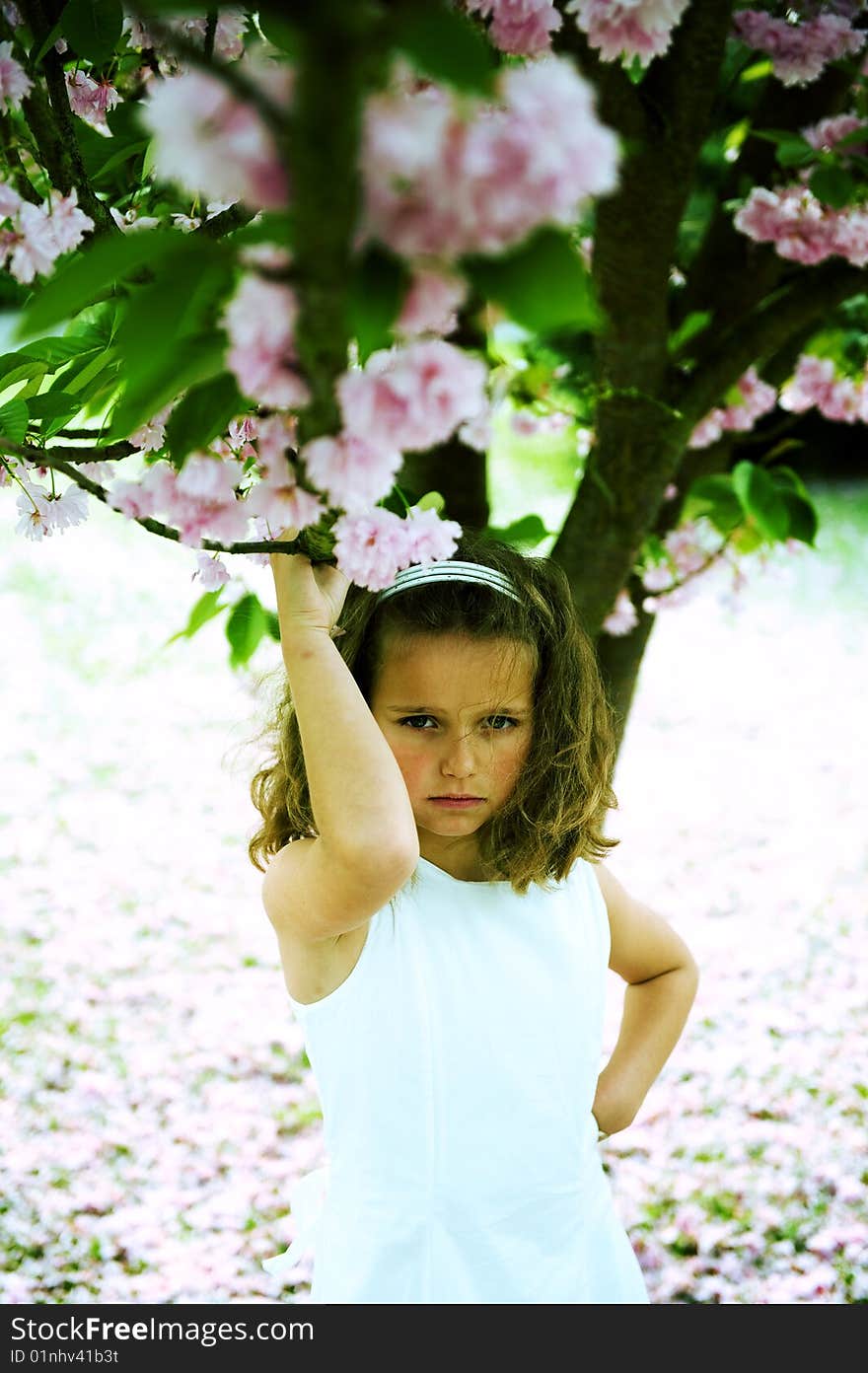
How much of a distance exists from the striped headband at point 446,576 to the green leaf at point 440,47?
775 millimetres

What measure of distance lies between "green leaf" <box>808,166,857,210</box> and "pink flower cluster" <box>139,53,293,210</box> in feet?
4.34

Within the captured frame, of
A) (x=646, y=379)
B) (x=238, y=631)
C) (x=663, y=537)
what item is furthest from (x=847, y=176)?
(x=238, y=631)

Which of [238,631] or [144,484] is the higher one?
[238,631]

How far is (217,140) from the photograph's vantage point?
0.37 metres

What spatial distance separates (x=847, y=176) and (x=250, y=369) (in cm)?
137

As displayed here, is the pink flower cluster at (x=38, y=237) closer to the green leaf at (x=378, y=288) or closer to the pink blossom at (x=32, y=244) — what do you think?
the pink blossom at (x=32, y=244)

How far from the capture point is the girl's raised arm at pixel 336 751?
→ 85 centimetres

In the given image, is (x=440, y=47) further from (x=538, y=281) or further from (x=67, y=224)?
(x=67, y=224)

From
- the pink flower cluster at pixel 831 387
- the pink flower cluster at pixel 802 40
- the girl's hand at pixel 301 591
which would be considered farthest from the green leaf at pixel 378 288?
the pink flower cluster at pixel 831 387

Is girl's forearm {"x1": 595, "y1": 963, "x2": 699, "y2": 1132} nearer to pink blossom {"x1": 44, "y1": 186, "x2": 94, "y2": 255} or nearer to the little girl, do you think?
the little girl

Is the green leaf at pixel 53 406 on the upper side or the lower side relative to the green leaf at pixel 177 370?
upper

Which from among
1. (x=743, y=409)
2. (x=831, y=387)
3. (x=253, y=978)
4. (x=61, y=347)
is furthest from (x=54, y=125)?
(x=253, y=978)
